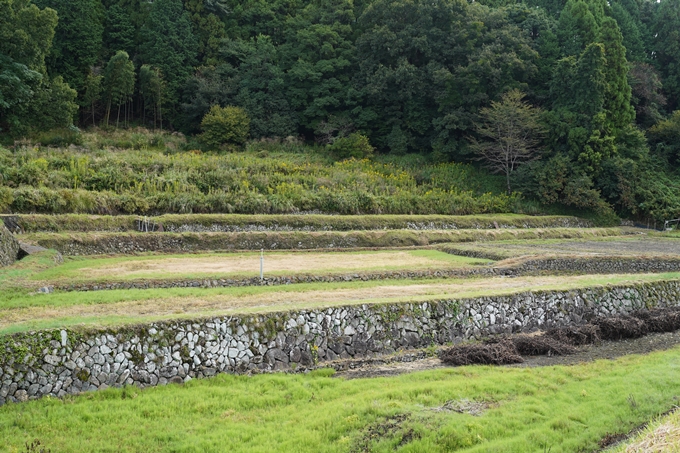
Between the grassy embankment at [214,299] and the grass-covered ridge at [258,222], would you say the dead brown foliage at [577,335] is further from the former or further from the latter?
the grass-covered ridge at [258,222]

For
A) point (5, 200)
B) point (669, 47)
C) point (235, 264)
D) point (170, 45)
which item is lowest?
point (235, 264)

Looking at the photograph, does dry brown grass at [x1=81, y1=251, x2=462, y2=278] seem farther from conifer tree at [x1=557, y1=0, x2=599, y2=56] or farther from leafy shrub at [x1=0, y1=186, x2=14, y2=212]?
conifer tree at [x1=557, y1=0, x2=599, y2=56]

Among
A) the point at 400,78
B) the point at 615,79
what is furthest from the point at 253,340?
the point at 615,79

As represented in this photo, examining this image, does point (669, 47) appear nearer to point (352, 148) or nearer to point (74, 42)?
point (352, 148)

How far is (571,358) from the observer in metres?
10.6

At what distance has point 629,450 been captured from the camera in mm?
4375

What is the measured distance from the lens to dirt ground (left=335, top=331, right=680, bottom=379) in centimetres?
955

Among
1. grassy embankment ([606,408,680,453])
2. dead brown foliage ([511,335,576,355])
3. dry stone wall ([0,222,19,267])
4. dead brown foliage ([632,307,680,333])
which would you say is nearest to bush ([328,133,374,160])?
dry stone wall ([0,222,19,267])

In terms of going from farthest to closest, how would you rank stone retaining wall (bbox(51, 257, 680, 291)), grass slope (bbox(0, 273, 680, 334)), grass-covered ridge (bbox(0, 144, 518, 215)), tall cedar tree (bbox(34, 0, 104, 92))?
tall cedar tree (bbox(34, 0, 104, 92)), grass-covered ridge (bbox(0, 144, 518, 215)), stone retaining wall (bbox(51, 257, 680, 291)), grass slope (bbox(0, 273, 680, 334))

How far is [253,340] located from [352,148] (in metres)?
33.4

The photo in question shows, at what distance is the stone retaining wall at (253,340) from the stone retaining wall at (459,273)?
4.40 m

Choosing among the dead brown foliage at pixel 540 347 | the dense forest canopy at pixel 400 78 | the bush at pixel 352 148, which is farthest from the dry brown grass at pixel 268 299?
the bush at pixel 352 148

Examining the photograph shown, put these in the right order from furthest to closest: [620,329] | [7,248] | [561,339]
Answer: [7,248] → [620,329] → [561,339]

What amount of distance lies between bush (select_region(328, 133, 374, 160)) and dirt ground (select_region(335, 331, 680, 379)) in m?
31.0
